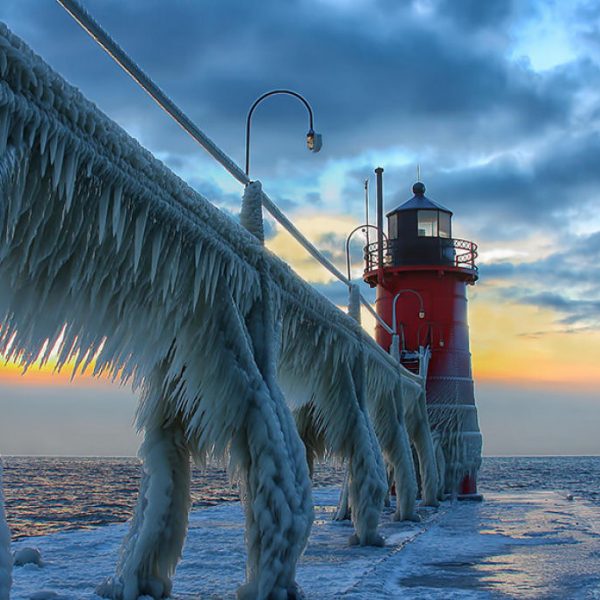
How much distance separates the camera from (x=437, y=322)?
24.6 m

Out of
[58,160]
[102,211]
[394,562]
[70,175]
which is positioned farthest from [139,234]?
[394,562]

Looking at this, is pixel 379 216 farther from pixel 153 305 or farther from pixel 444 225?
pixel 153 305

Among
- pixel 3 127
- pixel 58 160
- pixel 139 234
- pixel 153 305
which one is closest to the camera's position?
pixel 3 127

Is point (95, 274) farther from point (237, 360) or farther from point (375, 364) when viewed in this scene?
point (375, 364)

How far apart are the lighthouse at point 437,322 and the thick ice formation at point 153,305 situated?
15531 mm

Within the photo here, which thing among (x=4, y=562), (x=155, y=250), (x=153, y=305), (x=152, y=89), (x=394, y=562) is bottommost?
(x=394, y=562)

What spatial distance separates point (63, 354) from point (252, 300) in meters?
2.47

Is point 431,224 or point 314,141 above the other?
point 431,224

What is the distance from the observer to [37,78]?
4266mm

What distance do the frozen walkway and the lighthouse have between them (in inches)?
304

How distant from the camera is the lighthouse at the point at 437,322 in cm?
2416

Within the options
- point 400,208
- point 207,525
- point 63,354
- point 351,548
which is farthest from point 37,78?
point 400,208

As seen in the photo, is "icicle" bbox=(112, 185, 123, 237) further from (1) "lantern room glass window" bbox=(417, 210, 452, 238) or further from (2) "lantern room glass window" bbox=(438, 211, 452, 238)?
(2) "lantern room glass window" bbox=(438, 211, 452, 238)

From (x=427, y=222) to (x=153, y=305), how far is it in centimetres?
2148
